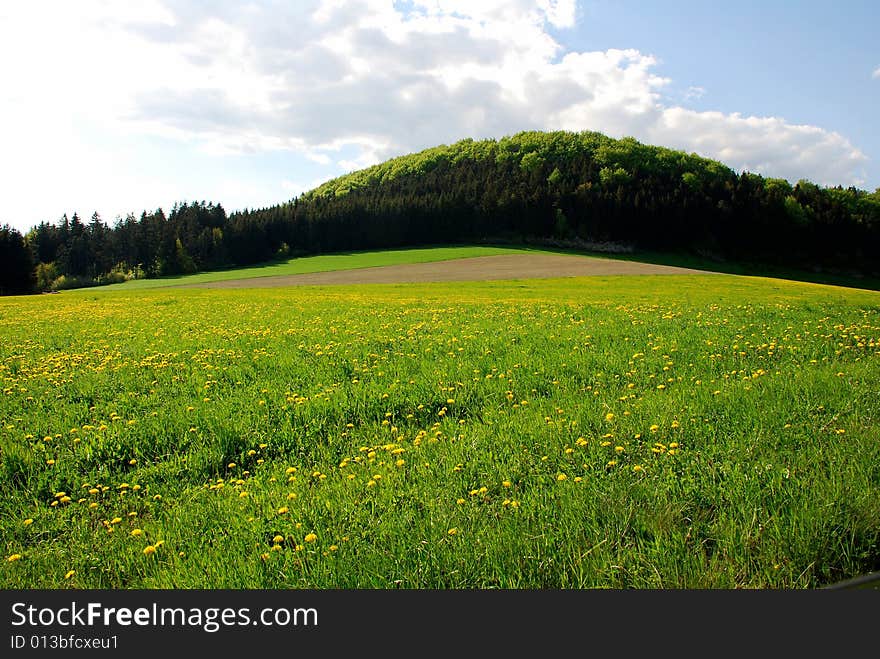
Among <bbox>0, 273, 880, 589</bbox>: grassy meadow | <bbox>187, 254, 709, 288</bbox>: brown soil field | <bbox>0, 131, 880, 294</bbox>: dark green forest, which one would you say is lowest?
<bbox>0, 273, 880, 589</bbox>: grassy meadow

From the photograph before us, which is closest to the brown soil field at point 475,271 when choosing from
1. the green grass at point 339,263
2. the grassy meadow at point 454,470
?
the green grass at point 339,263

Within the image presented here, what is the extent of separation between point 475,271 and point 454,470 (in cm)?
5656

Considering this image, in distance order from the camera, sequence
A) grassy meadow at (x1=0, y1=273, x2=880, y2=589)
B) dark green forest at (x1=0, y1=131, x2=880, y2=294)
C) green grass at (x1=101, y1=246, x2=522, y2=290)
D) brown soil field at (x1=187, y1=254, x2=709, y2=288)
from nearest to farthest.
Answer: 1. grassy meadow at (x1=0, y1=273, x2=880, y2=589)
2. brown soil field at (x1=187, y1=254, x2=709, y2=288)
3. green grass at (x1=101, y1=246, x2=522, y2=290)
4. dark green forest at (x1=0, y1=131, x2=880, y2=294)

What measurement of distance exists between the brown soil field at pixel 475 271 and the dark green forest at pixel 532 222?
25.6 m

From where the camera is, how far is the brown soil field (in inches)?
2212

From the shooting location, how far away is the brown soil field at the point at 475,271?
56.2 meters

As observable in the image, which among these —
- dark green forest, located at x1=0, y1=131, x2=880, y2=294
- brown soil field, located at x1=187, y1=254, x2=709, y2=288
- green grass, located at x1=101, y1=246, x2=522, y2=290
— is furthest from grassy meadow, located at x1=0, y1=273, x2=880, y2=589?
dark green forest, located at x1=0, y1=131, x2=880, y2=294

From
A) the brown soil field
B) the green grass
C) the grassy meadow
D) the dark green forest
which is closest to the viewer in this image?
the grassy meadow

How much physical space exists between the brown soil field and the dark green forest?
83.9ft

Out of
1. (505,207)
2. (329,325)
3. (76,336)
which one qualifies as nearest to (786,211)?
(505,207)

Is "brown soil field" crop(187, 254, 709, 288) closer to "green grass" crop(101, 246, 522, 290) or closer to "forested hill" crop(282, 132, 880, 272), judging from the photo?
"green grass" crop(101, 246, 522, 290)

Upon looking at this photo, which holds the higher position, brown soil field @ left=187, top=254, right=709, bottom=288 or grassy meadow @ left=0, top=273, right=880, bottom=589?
brown soil field @ left=187, top=254, right=709, bottom=288

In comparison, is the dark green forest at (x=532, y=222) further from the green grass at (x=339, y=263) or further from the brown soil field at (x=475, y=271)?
the brown soil field at (x=475, y=271)

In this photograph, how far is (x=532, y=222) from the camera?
9744 cm
